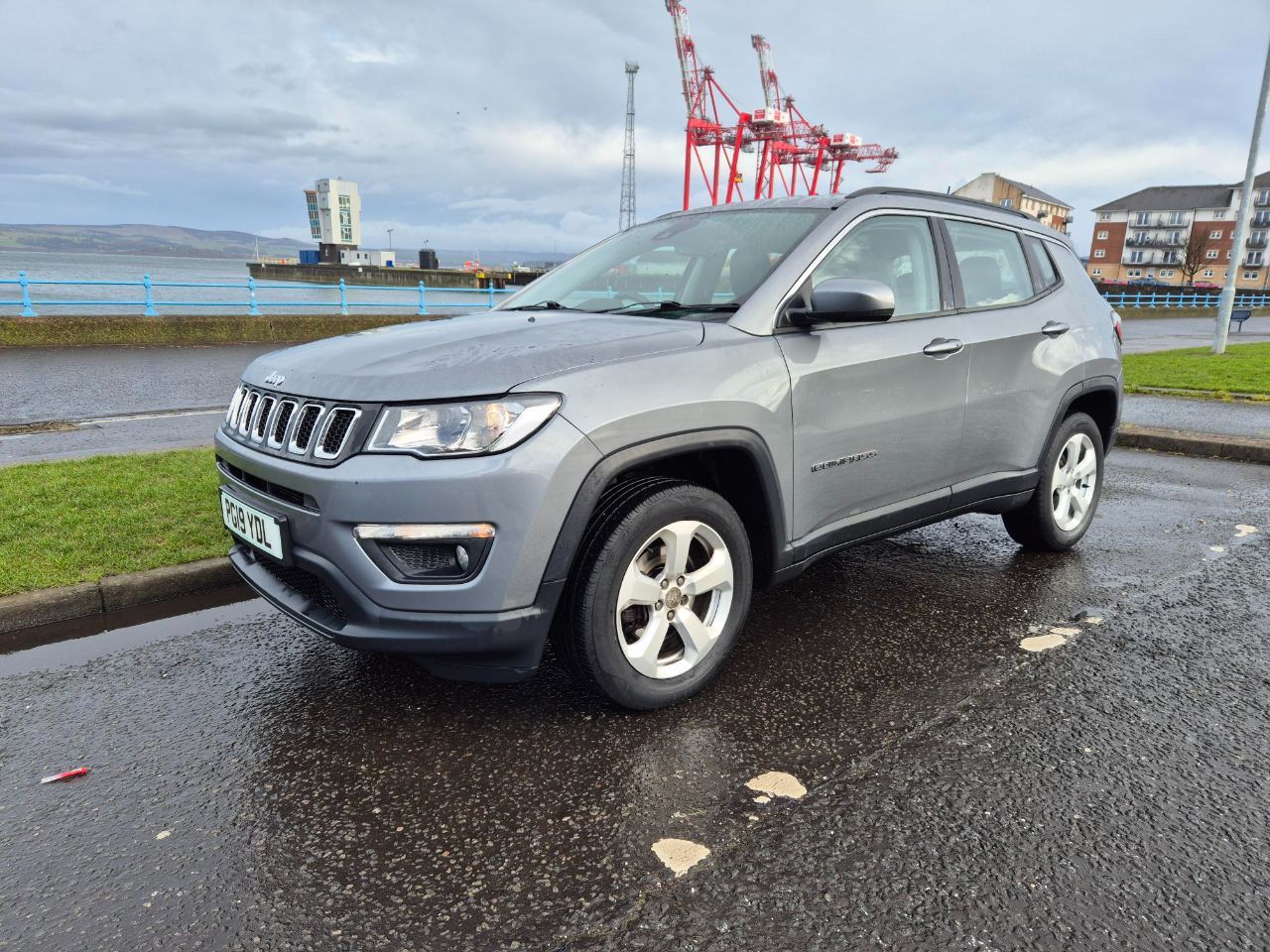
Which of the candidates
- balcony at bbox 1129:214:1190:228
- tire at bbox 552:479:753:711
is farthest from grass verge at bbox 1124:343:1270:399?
balcony at bbox 1129:214:1190:228

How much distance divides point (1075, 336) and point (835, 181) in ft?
266

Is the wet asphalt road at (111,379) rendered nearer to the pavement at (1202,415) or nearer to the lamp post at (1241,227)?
the pavement at (1202,415)

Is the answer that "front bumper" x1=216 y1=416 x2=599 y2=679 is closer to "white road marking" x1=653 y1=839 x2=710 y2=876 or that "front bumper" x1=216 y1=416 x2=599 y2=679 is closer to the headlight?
the headlight

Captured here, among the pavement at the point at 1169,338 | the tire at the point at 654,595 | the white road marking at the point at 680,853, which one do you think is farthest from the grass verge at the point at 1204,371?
the white road marking at the point at 680,853

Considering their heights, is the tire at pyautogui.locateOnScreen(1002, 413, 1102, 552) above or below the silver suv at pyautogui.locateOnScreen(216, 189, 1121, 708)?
below

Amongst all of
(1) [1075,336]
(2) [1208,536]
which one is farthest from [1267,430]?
(1) [1075,336]

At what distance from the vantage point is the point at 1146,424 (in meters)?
8.48

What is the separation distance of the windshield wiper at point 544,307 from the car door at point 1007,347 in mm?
1708

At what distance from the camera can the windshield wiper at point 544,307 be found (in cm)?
351

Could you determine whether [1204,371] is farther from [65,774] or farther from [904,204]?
[65,774]

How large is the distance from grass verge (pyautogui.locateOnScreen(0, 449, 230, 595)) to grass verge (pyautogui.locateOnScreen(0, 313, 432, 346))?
8.44 meters

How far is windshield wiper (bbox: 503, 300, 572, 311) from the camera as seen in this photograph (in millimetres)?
3508

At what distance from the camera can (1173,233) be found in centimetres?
11494

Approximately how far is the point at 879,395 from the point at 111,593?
335cm
